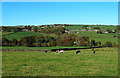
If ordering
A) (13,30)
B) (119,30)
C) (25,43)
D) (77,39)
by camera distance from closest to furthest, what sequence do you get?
(25,43) < (77,39) < (13,30) < (119,30)

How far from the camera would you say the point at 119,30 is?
128875 millimetres

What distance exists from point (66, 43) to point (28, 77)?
77537mm

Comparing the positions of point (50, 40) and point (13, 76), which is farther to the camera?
point (50, 40)

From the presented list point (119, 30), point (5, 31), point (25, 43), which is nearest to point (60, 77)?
point (25, 43)

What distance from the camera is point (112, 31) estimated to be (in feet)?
431

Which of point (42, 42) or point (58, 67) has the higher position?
point (58, 67)

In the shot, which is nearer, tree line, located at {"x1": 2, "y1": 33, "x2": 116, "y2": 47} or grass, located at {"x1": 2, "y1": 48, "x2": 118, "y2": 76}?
grass, located at {"x1": 2, "y1": 48, "x2": 118, "y2": 76}

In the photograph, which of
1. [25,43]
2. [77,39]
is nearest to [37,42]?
[25,43]

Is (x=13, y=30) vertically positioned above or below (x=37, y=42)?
above

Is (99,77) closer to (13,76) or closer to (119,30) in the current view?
(13,76)

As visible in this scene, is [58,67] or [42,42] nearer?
[58,67]

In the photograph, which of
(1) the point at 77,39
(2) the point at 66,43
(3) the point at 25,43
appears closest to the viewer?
(3) the point at 25,43

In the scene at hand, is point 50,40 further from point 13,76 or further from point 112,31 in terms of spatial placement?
point 13,76

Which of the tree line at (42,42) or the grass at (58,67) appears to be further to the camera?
the tree line at (42,42)
